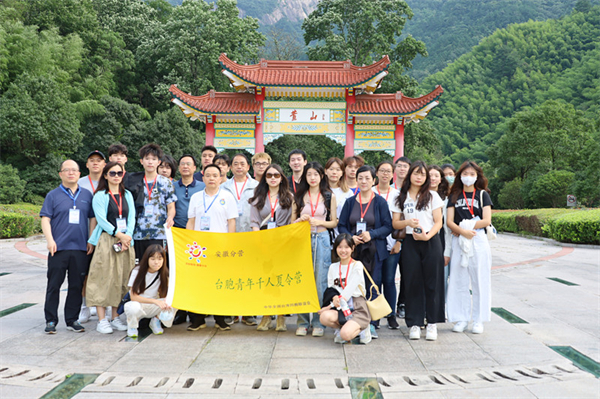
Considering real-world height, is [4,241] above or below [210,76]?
below

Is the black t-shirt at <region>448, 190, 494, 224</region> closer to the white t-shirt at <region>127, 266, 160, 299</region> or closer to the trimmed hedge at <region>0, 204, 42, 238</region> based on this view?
the white t-shirt at <region>127, 266, 160, 299</region>

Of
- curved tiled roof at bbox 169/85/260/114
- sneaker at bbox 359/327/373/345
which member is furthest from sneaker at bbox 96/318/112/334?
curved tiled roof at bbox 169/85/260/114

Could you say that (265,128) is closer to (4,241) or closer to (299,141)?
(4,241)

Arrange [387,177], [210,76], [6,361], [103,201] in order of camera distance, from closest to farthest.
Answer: [6,361] → [103,201] → [387,177] → [210,76]

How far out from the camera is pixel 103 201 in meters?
4.37

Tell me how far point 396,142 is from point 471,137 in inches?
1184

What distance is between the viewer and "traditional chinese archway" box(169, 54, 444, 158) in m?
11.6

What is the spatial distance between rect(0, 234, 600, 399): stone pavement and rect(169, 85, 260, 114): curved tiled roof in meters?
7.37

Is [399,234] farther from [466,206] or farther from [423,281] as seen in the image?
[466,206]

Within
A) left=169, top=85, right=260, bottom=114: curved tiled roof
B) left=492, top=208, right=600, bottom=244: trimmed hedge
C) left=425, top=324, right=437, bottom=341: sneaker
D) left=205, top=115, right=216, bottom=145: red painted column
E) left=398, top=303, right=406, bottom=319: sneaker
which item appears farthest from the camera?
left=492, top=208, right=600, bottom=244: trimmed hedge

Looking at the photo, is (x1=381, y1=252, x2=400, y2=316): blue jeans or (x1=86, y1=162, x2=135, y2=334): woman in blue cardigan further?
(x1=381, y1=252, x2=400, y2=316): blue jeans

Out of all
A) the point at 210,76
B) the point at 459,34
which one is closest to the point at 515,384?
the point at 210,76

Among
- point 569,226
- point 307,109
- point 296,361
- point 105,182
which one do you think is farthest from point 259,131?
point 296,361

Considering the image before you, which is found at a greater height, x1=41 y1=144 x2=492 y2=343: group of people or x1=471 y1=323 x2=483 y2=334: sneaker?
x1=41 y1=144 x2=492 y2=343: group of people
